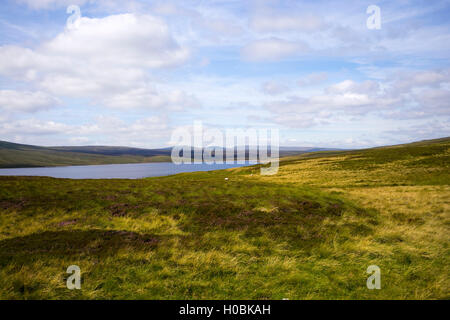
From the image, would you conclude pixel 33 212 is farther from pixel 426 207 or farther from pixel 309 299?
pixel 426 207

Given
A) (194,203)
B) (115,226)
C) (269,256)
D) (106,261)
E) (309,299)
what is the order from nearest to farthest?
1. (309,299)
2. (106,261)
3. (269,256)
4. (115,226)
5. (194,203)

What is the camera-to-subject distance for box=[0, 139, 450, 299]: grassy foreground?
7375 millimetres

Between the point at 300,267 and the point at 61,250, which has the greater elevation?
the point at 61,250

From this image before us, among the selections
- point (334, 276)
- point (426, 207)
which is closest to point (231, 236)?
point (334, 276)

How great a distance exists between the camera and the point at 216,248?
10.5 metres

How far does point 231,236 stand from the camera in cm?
1221

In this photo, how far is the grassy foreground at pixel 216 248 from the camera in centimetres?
738

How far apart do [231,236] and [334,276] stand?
5.12 metres

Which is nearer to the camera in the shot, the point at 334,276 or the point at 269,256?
the point at 334,276

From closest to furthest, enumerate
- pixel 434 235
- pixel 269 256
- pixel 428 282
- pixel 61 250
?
pixel 428 282 → pixel 61 250 → pixel 269 256 → pixel 434 235

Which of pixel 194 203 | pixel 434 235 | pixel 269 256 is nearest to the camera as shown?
pixel 269 256

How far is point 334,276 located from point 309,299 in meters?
1.88

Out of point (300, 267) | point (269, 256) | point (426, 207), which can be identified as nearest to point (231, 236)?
point (269, 256)
